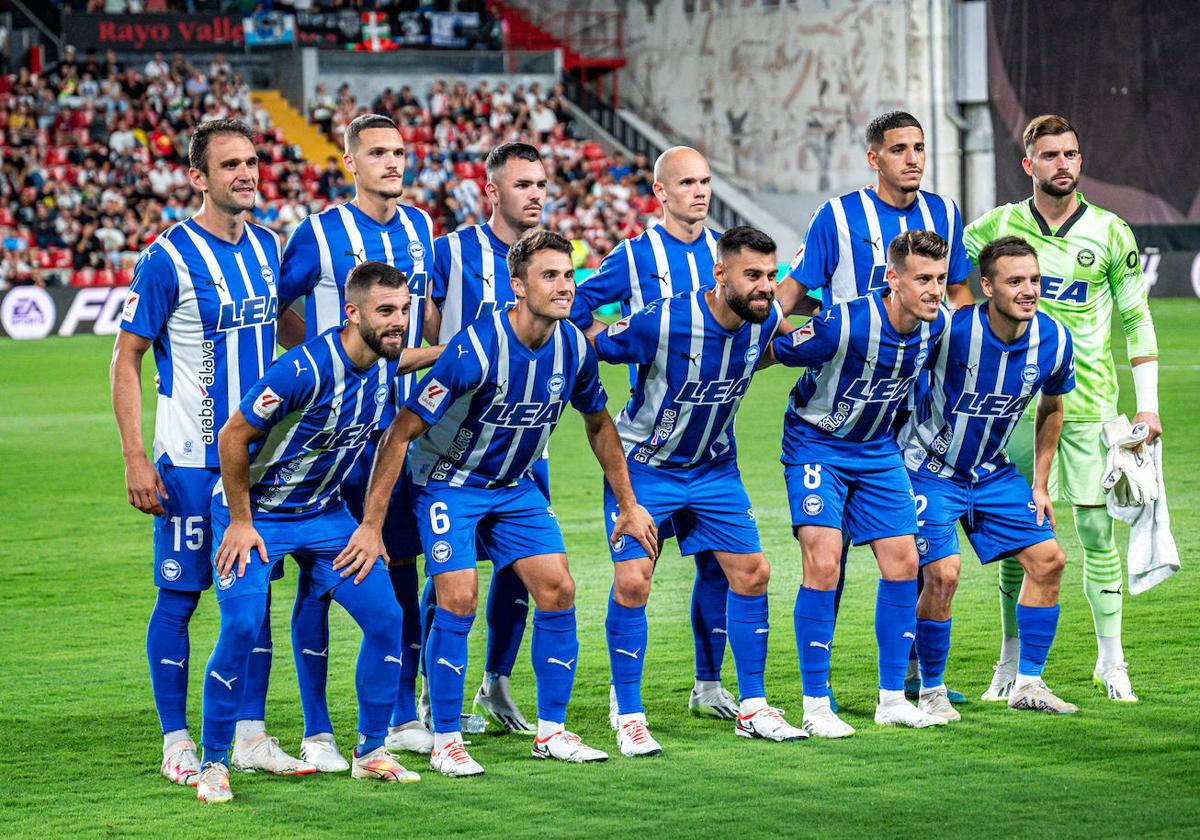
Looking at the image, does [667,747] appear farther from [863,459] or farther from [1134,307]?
[1134,307]

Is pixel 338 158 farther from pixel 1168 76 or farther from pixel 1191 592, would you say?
pixel 1191 592

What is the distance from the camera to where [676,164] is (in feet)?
18.4

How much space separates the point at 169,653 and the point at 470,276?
1611mm

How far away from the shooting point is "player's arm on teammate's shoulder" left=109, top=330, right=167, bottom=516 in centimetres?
498

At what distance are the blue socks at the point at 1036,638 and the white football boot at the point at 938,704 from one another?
30cm

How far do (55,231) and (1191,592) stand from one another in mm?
21804

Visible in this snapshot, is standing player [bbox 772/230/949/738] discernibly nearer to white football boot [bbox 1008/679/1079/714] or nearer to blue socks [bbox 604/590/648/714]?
white football boot [bbox 1008/679/1079/714]

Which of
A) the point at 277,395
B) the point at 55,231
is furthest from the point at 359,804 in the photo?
the point at 55,231

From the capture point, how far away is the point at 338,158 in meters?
29.7

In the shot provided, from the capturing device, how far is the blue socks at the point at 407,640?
18.0 feet

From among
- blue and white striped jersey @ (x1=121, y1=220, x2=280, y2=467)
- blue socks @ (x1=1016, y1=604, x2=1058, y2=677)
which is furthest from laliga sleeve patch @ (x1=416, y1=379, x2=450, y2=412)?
blue socks @ (x1=1016, y1=604, x2=1058, y2=677)

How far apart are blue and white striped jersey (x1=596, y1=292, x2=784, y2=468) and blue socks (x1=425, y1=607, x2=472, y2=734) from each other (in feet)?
2.93

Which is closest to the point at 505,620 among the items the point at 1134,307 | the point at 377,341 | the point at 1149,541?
the point at 377,341

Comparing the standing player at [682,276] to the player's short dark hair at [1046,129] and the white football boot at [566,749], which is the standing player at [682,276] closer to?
the white football boot at [566,749]
